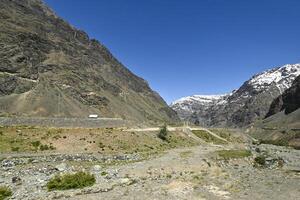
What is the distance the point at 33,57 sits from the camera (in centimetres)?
18975

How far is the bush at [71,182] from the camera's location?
36875mm

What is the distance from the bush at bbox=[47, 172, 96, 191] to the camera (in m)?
36.9

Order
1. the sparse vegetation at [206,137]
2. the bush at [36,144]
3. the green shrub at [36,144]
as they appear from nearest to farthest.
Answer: the bush at [36,144]
the green shrub at [36,144]
the sparse vegetation at [206,137]

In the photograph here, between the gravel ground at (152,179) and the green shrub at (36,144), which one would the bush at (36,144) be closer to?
the green shrub at (36,144)

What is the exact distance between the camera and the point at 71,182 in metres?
37.8

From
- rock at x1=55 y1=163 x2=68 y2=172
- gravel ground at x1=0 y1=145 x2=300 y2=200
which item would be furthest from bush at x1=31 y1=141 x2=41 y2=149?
rock at x1=55 y1=163 x2=68 y2=172

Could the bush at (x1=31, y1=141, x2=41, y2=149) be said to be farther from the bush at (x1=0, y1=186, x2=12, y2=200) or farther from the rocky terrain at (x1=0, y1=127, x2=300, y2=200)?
the bush at (x1=0, y1=186, x2=12, y2=200)

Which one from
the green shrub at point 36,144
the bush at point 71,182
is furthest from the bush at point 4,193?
the green shrub at point 36,144

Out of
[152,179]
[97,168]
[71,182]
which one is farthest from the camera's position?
[97,168]

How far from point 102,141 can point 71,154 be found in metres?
14.3

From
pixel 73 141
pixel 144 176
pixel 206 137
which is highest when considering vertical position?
pixel 206 137

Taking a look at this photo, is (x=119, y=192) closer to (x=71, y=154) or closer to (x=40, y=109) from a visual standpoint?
(x=71, y=154)

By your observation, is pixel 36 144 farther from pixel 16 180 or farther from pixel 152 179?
pixel 152 179

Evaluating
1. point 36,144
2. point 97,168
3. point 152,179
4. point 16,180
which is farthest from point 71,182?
point 36,144
